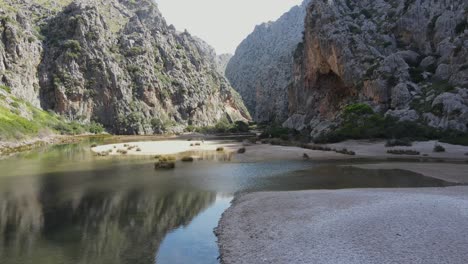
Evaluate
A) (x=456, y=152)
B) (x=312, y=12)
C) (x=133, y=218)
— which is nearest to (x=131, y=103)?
(x=312, y=12)

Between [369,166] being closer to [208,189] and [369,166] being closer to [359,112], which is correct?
[208,189]

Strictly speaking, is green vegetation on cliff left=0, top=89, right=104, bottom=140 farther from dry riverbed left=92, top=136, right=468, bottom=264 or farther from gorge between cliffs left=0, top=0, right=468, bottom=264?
dry riverbed left=92, top=136, right=468, bottom=264

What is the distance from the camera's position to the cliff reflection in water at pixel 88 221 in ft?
44.6

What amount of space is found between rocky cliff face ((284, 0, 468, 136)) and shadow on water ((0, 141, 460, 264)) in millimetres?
34308

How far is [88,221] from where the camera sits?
18.0 metres

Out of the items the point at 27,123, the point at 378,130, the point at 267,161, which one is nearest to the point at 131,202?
the point at 267,161

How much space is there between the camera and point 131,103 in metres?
147

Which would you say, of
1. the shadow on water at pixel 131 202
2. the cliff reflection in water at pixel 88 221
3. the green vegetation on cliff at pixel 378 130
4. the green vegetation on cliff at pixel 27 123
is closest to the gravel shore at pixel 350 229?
the shadow on water at pixel 131 202

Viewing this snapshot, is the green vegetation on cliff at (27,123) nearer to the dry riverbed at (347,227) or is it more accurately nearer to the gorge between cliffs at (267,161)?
the gorge between cliffs at (267,161)

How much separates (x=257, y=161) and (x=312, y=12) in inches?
2960

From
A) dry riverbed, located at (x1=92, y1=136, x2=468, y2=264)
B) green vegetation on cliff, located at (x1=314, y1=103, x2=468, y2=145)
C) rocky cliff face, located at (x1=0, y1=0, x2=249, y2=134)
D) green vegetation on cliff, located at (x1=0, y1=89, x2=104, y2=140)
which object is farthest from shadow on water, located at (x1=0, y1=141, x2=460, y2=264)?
rocky cliff face, located at (x1=0, y1=0, x2=249, y2=134)

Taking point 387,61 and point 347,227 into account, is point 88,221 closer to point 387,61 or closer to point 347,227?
point 347,227

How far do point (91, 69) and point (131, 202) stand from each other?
432 ft

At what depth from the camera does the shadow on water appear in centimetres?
1396
